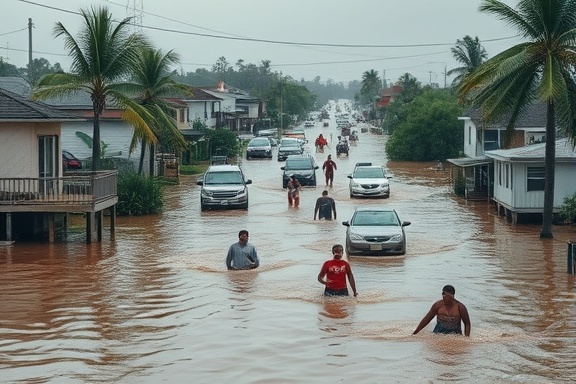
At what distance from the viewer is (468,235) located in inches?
1372

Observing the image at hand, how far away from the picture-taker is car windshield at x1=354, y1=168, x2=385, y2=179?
48.0m

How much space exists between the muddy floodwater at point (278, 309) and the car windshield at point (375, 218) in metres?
1.22

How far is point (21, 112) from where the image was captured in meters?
31.8

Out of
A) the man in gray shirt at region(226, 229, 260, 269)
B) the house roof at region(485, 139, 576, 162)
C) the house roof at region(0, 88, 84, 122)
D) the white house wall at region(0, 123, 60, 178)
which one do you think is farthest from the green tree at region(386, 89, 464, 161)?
the man in gray shirt at region(226, 229, 260, 269)

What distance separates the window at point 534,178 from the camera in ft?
121

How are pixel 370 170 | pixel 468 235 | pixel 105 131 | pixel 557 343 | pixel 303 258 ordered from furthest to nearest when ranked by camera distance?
1. pixel 105 131
2. pixel 370 170
3. pixel 468 235
4. pixel 303 258
5. pixel 557 343

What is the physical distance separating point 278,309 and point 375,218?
8.82 metres

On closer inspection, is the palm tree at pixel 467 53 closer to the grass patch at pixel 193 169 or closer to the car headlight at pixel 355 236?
the grass patch at pixel 193 169

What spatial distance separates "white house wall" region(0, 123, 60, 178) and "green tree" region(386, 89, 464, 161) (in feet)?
149

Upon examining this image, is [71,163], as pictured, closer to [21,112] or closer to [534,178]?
[21,112]

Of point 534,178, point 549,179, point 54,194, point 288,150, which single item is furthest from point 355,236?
point 288,150

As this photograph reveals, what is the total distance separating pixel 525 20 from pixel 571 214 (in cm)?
773

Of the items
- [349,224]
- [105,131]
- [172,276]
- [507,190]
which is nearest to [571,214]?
[507,190]

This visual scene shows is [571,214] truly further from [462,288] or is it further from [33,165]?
[33,165]
